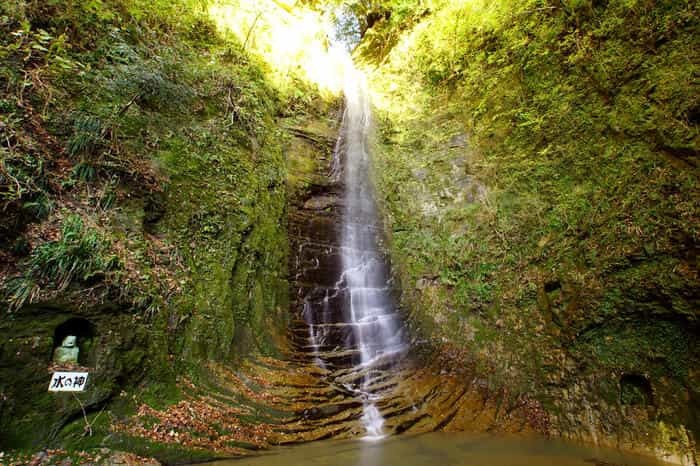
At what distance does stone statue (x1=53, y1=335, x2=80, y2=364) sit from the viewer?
3260 mm

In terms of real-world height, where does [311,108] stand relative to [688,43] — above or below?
above

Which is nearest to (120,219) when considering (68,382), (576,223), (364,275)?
(68,382)

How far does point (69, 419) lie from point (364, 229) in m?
6.95

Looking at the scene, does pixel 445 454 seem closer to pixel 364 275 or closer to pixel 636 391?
pixel 636 391

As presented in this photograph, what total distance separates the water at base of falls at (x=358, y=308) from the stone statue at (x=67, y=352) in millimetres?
3623

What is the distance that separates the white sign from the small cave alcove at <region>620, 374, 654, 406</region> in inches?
259

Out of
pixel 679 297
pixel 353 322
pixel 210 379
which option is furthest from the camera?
pixel 353 322

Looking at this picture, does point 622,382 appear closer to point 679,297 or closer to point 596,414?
point 596,414

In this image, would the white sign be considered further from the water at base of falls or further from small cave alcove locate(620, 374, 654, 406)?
small cave alcove locate(620, 374, 654, 406)

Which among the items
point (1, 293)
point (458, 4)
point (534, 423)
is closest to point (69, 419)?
point (1, 293)

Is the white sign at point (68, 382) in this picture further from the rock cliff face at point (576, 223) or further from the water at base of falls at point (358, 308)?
the rock cliff face at point (576, 223)

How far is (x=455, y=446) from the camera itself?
4176 mm

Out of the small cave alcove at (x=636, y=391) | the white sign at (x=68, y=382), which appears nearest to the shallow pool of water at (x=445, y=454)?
the small cave alcove at (x=636, y=391)

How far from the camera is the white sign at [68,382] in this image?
3138mm
